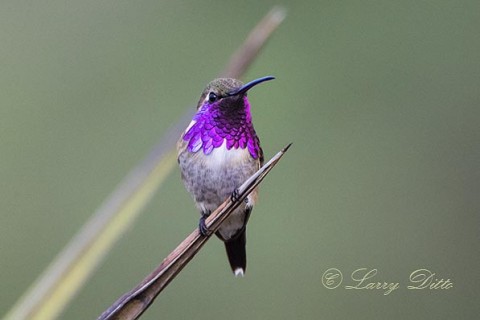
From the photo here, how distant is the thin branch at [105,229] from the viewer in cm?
120

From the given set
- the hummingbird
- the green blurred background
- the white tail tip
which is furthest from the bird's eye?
the green blurred background

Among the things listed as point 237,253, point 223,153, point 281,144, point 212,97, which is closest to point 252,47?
point 212,97

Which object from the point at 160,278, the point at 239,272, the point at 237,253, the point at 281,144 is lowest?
the point at 160,278

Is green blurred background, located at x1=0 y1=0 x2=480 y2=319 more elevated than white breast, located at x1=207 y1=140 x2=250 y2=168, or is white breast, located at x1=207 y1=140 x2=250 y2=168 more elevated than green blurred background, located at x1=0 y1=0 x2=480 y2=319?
green blurred background, located at x1=0 y1=0 x2=480 y2=319

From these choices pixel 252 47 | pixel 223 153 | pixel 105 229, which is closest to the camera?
pixel 105 229

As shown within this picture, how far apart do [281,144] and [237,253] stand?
3.89m

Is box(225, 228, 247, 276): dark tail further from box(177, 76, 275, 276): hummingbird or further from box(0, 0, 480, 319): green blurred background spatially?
box(0, 0, 480, 319): green blurred background

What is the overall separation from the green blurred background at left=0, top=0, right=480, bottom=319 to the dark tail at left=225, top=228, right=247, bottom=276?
10.7 ft

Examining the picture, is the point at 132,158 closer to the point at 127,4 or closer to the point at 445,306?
the point at 127,4

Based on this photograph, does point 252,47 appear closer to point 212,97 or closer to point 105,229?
point 212,97

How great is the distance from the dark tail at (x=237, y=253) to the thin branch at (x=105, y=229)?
50 cm

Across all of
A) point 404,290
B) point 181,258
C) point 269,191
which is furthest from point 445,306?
point 181,258

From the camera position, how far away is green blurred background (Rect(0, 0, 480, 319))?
5.67 metres

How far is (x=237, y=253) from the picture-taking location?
2023 millimetres
